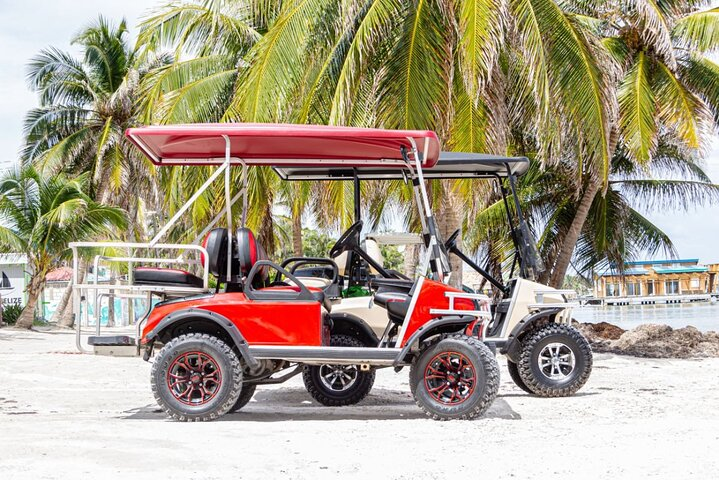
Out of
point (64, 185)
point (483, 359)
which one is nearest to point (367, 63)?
point (483, 359)

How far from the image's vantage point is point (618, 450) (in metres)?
5.43

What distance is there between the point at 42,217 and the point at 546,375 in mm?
19248

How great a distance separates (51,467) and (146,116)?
49.6 ft

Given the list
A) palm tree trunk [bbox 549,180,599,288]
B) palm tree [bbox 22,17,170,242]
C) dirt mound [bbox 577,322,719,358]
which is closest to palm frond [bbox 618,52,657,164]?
palm tree trunk [bbox 549,180,599,288]

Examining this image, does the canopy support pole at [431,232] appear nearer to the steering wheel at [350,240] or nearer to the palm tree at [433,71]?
the steering wheel at [350,240]

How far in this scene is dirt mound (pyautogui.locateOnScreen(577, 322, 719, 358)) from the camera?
1477 centimetres

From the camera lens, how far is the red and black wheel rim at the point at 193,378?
679cm

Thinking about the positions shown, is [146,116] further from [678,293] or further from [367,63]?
[678,293]

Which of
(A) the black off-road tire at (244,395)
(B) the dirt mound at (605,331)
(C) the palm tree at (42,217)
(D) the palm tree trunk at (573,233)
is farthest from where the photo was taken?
(C) the palm tree at (42,217)

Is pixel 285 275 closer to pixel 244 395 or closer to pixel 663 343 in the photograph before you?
pixel 244 395

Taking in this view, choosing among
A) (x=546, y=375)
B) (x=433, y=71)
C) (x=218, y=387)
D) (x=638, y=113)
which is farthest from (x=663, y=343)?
(x=218, y=387)

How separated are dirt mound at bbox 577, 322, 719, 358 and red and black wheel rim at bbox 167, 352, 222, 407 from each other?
31.8ft

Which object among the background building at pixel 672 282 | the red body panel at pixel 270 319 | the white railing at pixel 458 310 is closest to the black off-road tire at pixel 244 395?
the red body panel at pixel 270 319

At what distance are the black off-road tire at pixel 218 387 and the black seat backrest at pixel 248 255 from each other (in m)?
0.61
